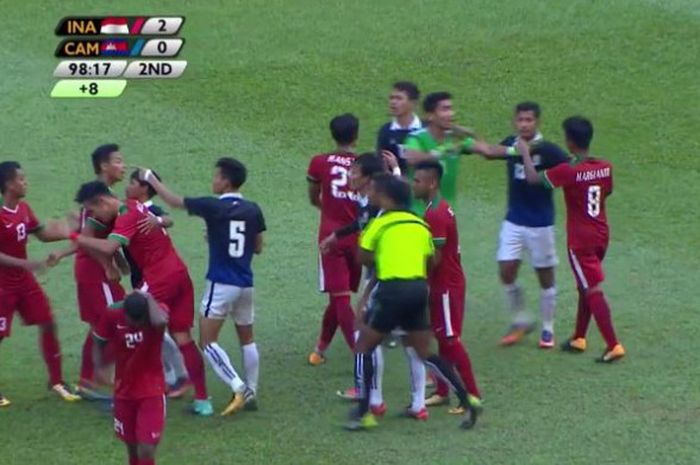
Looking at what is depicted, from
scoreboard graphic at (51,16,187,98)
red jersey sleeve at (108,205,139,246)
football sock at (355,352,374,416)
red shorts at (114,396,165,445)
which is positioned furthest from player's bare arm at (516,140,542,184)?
scoreboard graphic at (51,16,187,98)

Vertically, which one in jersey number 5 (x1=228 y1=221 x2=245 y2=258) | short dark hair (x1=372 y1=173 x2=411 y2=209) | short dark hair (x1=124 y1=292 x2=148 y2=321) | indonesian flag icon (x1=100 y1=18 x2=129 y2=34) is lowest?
short dark hair (x1=124 y1=292 x2=148 y2=321)

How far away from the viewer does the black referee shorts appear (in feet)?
31.4

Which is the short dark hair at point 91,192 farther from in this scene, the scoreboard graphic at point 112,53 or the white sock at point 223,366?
the scoreboard graphic at point 112,53

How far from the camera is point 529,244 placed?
11.7 m

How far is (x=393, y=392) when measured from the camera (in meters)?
10.9

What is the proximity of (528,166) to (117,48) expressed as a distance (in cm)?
884

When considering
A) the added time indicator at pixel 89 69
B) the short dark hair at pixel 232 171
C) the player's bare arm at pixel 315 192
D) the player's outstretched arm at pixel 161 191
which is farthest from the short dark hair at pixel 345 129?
the added time indicator at pixel 89 69

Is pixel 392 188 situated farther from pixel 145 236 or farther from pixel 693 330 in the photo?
pixel 693 330

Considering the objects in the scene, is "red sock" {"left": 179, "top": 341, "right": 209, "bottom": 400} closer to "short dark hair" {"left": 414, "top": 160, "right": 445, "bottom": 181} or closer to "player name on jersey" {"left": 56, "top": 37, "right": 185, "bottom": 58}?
"short dark hair" {"left": 414, "top": 160, "right": 445, "bottom": 181}

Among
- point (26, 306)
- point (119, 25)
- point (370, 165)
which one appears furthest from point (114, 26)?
point (370, 165)

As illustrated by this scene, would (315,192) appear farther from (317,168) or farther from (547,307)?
(547,307)

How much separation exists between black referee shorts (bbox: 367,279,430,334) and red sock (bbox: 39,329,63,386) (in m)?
2.54

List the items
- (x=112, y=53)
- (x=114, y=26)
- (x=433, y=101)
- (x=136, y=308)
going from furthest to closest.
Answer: (x=114, y=26) → (x=112, y=53) → (x=433, y=101) → (x=136, y=308)

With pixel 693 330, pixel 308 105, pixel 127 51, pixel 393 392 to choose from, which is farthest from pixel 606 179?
pixel 127 51
